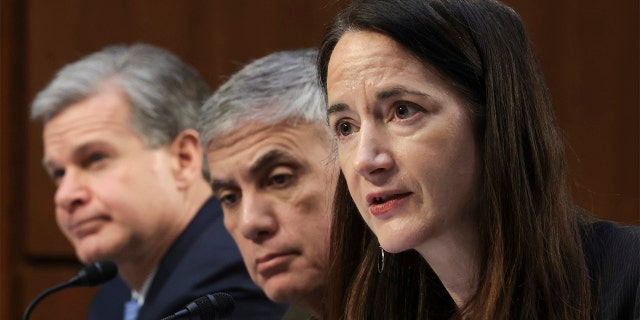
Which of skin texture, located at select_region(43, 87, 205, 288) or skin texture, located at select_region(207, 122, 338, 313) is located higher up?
skin texture, located at select_region(43, 87, 205, 288)

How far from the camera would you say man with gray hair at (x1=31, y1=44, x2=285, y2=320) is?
3.09 metres

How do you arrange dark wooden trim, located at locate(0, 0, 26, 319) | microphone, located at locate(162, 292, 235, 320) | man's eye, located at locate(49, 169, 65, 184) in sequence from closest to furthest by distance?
microphone, located at locate(162, 292, 235, 320) → man's eye, located at locate(49, 169, 65, 184) → dark wooden trim, located at locate(0, 0, 26, 319)

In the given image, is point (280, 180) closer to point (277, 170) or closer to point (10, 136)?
point (277, 170)

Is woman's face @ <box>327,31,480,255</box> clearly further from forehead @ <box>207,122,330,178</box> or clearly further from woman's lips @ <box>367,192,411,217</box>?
forehead @ <box>207,122,330,178</box>

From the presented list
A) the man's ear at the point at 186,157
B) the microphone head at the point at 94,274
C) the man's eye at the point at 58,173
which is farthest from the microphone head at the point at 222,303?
the man's eye at the point at 58,173

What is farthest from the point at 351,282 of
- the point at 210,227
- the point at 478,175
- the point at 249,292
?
the point at 210,227

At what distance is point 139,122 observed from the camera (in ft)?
10.3

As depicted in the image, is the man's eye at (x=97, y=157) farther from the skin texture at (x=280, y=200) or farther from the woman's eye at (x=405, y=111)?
the woman's eye at (x=405, y=111)

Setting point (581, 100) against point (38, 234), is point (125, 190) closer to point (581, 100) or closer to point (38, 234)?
point (38, 234)

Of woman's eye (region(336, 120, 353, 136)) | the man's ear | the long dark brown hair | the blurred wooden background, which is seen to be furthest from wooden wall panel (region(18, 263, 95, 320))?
the long dark brown hair

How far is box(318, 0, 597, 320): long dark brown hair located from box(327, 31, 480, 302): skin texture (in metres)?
0.02

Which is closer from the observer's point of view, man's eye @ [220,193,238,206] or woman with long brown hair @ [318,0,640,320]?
woman with long brown hair @ [318,0,640,320]

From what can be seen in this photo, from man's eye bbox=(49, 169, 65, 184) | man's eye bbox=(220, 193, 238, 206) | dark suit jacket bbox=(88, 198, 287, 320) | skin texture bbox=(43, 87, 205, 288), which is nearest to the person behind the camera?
man's eye bbox=(220, 193, 238, 206)

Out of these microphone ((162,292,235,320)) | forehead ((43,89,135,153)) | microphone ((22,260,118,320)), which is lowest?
microphone ((162,292,235,320))
